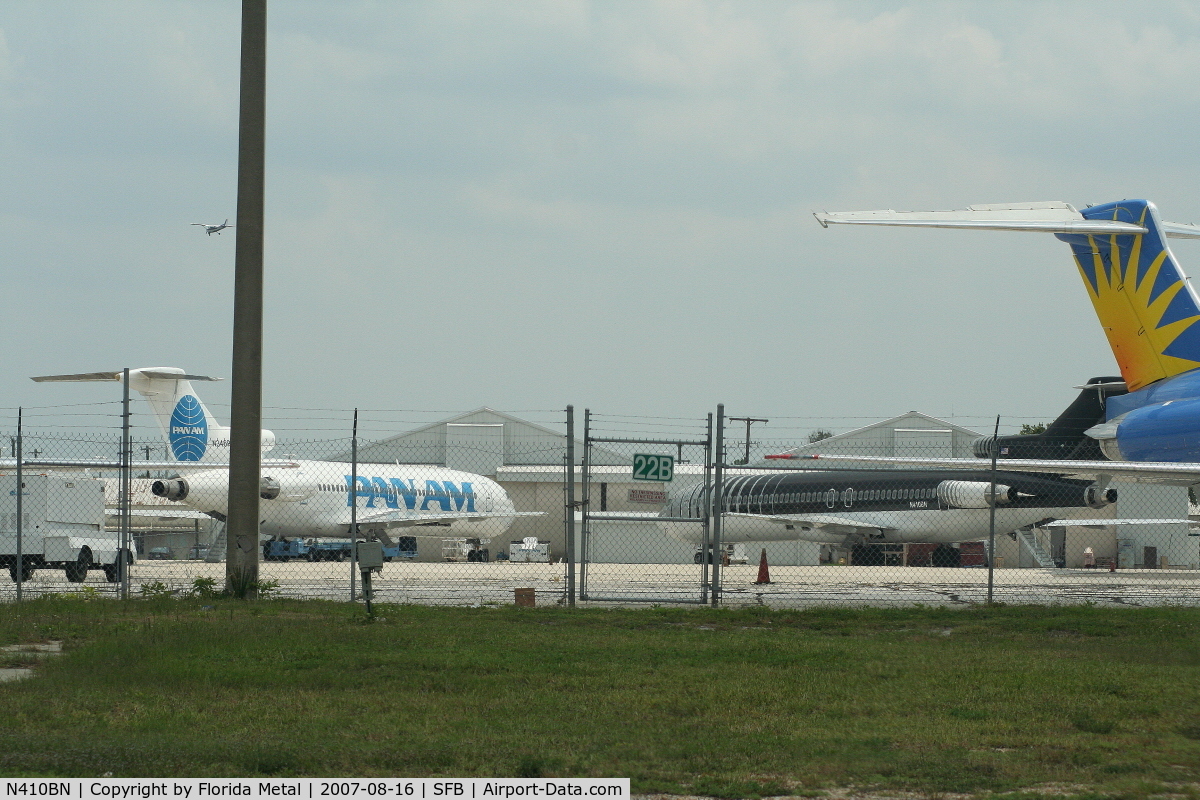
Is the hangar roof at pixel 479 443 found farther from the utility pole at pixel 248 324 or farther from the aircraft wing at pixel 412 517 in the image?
the utility pole at pixel 248 324

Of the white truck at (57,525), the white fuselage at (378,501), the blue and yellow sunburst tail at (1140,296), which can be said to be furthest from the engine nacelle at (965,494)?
the white truck at (57,525)

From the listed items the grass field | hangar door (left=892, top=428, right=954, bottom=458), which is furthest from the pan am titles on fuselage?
the grass field

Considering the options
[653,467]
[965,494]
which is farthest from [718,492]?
[965,494]

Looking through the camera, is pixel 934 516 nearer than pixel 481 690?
No

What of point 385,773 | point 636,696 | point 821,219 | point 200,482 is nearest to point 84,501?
point 200,482

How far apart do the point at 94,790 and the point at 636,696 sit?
157 inches

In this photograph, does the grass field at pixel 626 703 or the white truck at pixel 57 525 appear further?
the white truck at pixel 57 525

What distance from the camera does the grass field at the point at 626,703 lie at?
656 centimetres

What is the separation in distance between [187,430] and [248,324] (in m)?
27.0

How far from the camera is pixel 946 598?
69.5ft

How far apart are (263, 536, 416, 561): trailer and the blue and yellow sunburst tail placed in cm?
3777

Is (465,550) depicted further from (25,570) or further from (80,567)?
(80,567)

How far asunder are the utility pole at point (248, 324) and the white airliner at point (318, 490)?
75.4 feet

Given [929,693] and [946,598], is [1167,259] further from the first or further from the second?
[929,693]
